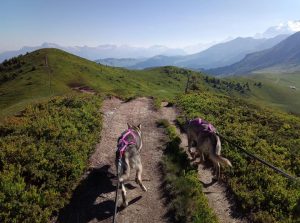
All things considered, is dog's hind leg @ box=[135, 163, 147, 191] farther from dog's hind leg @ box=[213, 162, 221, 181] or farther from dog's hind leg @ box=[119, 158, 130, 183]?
dog's hind leg @ box=[213, 162, 221, 181]

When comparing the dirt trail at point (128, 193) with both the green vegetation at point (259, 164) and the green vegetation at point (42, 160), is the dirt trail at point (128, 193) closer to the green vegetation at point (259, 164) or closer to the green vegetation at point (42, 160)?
the green vegetation at point (42, 160)

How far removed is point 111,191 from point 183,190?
319 cm

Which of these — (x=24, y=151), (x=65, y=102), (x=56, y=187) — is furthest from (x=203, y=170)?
(x=65, y=102)

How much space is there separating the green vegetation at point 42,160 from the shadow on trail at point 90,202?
1.32ft

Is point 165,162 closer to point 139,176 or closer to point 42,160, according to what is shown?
point 139,176

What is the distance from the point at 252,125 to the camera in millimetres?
24750

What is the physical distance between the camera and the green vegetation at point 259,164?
12.1 metres

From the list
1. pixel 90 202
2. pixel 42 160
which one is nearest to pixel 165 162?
pixel 90 202

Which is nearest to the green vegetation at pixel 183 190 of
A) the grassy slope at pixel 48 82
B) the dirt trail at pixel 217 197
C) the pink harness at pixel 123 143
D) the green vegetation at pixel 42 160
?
the dirt trail at pixel 217 197

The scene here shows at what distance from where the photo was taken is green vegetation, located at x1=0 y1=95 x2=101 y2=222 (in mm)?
11922

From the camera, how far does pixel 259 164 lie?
52.3 feet

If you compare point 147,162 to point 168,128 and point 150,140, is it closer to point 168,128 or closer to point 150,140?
point 150,140

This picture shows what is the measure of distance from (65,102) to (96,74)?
2601 inches

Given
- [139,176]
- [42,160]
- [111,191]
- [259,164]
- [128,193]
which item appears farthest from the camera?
[259,164]
